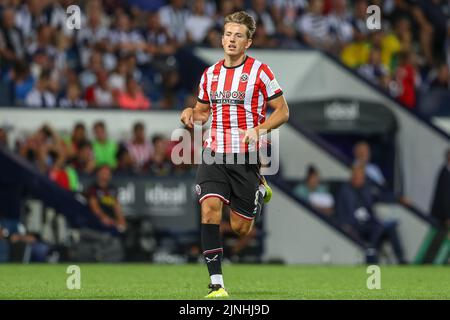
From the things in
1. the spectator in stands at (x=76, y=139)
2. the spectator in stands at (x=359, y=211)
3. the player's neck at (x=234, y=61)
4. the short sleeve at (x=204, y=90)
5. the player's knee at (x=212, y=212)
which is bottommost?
the spectator in stands at (x=359, y=211)

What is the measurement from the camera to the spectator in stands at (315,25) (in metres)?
25.4

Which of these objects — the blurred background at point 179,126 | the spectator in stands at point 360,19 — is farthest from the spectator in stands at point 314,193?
the spectator in stands at point 360,19

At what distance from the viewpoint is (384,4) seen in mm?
26891

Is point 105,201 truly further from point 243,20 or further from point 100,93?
point 243,20

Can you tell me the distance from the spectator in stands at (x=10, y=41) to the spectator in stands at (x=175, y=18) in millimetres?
3050

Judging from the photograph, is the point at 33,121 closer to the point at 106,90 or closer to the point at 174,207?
the point at 106,90

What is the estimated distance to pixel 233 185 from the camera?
39.4 ft

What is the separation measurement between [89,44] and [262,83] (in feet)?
35.5

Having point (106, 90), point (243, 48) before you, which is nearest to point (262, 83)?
point (243, 48)

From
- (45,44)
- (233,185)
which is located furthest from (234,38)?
(45,44)

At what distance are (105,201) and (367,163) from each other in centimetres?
550

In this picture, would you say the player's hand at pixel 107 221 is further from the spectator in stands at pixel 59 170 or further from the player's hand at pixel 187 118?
the player's hand at pixel 187 118
